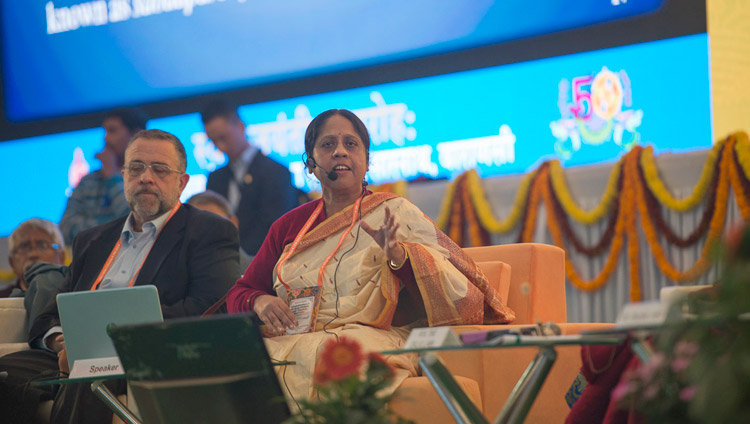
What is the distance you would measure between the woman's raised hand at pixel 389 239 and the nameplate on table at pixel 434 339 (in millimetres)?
645

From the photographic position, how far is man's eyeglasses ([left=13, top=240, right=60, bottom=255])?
468 cm

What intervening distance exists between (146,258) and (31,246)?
1.45 metres

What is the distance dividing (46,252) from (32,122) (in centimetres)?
418

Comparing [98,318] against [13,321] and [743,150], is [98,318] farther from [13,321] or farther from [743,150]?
[743,150]

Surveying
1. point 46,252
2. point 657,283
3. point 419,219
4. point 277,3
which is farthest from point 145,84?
point 419,219

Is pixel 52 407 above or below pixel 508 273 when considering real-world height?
below

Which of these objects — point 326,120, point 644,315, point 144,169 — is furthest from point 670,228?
point 644,315

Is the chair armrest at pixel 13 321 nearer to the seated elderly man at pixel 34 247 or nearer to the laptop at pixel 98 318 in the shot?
the seated elderly man at pixel 34 247

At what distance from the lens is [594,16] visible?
6.21 meters

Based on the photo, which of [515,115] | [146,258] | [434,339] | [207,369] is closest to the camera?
[434,339]

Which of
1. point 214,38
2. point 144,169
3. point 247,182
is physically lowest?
point 144,169

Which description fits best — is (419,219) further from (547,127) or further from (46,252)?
(547,127)

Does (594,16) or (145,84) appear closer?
(594,16)

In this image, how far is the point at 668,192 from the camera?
523 centimetres
